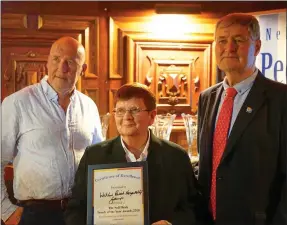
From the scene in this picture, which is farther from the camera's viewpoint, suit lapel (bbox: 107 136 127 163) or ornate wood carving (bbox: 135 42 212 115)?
ornate wood carving (bbox: 135 42 212 115)

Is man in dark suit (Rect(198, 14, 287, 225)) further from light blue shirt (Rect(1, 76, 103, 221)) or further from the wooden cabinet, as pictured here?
light blue shirt (Rect(1, 76, 103, 221))

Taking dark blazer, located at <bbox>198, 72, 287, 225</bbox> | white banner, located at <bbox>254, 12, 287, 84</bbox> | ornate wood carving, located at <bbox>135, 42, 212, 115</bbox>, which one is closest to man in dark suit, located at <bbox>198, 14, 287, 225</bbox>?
dark blazer, located at <bbox>198, 72, 287, 225</bbox>

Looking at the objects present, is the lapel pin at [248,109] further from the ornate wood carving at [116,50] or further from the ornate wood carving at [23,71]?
the ornate wood carving at [23,71]

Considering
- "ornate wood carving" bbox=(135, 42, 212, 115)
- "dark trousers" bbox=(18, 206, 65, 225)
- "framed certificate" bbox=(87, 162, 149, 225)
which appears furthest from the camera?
"ornate wood carving" bbox=(135, 42, 212, 115)

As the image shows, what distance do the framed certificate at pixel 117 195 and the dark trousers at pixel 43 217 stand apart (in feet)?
0.45

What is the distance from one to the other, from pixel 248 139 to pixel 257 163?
0.05m

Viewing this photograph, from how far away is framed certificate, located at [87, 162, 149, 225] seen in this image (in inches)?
29.9

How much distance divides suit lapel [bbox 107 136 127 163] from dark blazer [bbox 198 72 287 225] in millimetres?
219

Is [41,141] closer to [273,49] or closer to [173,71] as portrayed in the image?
[173,71]

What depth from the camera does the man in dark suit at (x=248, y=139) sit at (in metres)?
0.82

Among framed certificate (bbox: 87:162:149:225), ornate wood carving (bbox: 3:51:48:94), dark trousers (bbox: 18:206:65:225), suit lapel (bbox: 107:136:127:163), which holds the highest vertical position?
ornate wood carving (bbox: 3:51:48:94)

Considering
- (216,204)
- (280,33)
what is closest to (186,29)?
(280,33)

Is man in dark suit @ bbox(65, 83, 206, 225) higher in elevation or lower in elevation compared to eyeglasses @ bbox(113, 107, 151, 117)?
lower

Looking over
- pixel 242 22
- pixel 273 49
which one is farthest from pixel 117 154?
pixel 273 49
